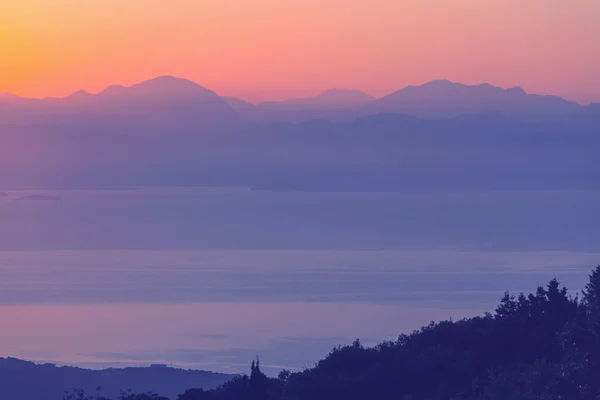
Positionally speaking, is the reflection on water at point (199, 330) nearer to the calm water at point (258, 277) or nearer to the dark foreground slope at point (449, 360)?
the calm water at point (258, 277)

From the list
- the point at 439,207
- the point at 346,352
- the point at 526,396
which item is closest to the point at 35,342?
the point at 346,352

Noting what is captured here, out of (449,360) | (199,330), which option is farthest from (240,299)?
(449,360)

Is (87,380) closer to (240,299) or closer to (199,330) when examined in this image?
(199,330)

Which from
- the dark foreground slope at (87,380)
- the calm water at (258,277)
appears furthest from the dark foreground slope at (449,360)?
the calm water at (258,277)

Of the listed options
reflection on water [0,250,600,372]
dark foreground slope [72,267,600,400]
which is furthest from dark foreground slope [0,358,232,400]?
dark foreground slope [72,267,600,400]

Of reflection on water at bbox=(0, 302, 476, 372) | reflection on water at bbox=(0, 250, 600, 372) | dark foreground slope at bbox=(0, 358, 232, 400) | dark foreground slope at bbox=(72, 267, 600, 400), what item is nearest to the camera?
dark foreground slope at bbox=(72, 267, 600, 400)

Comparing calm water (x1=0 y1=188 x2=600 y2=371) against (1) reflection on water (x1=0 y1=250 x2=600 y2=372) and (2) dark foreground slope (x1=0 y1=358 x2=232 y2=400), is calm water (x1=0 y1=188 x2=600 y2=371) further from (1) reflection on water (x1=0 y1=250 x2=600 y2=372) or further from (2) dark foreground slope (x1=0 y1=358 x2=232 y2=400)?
(2) dark foreground slope (x1=0 y1=358 x2=232 y2=400)

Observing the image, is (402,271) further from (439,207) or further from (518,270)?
(439,207)
